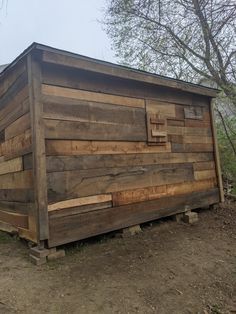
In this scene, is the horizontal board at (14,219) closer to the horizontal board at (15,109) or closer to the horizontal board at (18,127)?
the horizontal board at (18,127)

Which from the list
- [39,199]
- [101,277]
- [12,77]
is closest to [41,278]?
[101,277]

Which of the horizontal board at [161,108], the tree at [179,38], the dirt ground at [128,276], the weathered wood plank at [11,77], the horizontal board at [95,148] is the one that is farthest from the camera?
the tree at [179,38]

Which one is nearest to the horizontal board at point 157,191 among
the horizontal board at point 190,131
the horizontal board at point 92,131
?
the horizontal board at point 92,131

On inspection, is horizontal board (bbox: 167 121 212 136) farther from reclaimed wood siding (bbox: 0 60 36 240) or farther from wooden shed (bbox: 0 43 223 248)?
reclaimed wood siding (bbox: 0 60 36 240)

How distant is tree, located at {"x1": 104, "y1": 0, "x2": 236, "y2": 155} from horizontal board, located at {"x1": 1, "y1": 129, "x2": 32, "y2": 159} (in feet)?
20.0

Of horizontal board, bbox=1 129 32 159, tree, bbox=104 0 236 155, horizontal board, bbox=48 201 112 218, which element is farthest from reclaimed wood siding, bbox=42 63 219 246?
tree, bbox=104 0 236 155

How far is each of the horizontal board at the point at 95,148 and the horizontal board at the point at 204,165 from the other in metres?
0.98

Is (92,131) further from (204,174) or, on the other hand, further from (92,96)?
(204,174)

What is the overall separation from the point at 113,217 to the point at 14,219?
134cm

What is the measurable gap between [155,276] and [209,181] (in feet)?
9.78

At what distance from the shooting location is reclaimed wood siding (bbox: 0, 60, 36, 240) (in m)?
3.61

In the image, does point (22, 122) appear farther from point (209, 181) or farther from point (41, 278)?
point (209, 181)

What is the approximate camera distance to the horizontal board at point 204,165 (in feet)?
17.8

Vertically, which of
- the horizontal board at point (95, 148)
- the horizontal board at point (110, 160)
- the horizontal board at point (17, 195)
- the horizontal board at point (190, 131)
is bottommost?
the horizontal board at point (17, 195)
